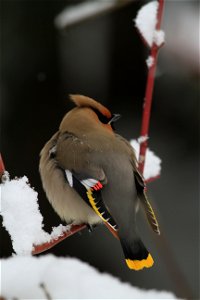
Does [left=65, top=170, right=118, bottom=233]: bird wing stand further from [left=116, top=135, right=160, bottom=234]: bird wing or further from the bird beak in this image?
the bird beak

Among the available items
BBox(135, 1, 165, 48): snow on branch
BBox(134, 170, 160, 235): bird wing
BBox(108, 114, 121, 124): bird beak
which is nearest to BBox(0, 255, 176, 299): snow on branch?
BBox(135, 1, 165, 48): snow on branch

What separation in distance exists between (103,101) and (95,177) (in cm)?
299

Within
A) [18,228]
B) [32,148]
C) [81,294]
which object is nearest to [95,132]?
[18,228]

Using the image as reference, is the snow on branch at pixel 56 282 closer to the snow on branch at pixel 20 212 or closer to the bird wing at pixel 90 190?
the snow on branch at pixel 20 212

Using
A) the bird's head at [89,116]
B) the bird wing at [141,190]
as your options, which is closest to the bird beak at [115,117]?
the bird's head at [89,116]

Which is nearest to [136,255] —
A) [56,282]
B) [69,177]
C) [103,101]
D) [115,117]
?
[69,177]

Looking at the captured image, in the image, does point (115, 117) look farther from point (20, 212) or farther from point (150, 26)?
point (20, 212)

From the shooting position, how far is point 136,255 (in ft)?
6.95

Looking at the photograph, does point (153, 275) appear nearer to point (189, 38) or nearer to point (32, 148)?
point (32, 148)

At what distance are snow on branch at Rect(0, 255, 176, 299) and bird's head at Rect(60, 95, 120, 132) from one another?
1.31 meters

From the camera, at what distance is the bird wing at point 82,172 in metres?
2.30

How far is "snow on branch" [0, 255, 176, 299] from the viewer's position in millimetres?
1075

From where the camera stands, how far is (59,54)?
5188 millimetres

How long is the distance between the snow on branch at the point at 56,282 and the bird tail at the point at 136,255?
0.80 m
